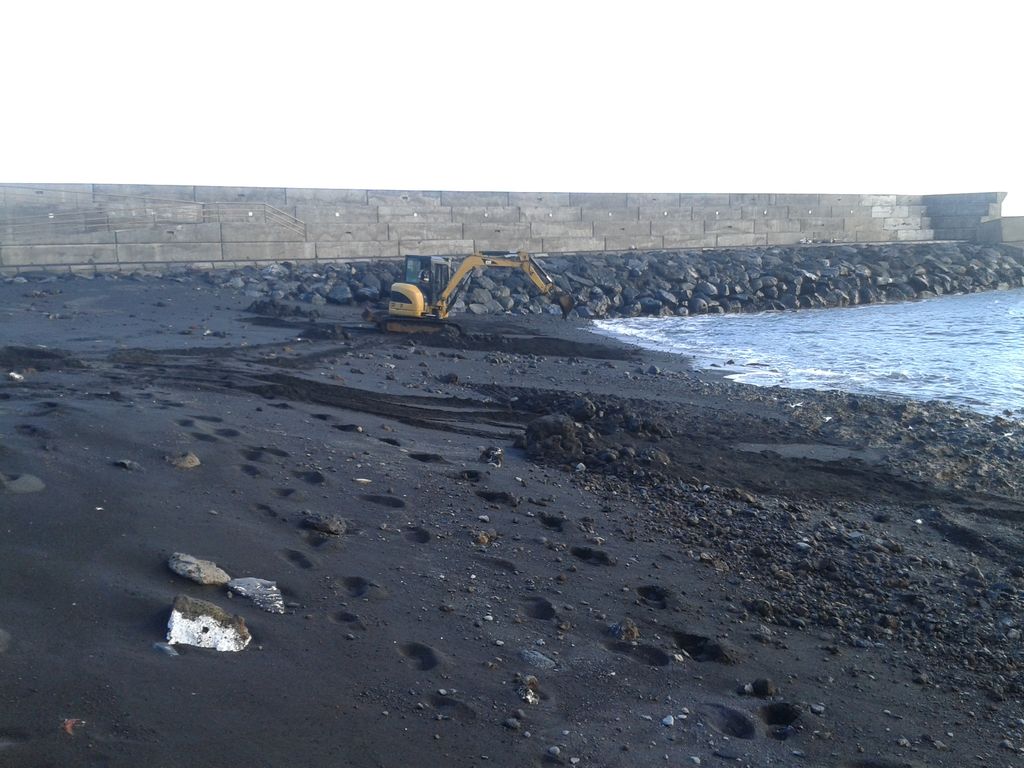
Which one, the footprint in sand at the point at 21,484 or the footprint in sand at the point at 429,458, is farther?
the footprint in sand at the point at 429,458

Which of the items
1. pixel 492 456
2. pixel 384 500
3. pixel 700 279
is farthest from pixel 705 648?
pixel 700 279

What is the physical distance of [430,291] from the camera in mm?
18641

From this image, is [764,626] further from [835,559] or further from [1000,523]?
[1000,523]

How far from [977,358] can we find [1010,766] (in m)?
16.1

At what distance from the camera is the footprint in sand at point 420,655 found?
4398 millimetres

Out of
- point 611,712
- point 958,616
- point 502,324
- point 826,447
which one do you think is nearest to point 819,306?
point 502,324

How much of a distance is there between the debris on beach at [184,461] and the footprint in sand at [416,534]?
1779 mm

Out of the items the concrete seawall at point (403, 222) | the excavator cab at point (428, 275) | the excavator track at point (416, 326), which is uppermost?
the concrete seawall at point (403, 222)

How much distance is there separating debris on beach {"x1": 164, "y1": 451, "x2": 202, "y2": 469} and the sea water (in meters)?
10.6

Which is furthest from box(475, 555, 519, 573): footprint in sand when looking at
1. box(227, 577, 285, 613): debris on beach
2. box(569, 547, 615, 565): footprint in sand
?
box(227, 577, 285, 613): debris on beach

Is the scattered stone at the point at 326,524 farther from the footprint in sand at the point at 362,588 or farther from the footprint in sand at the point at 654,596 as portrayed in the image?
the footprint in sand at the point at 654,596

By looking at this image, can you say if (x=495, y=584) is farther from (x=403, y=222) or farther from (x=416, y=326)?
(x=403, y=222)

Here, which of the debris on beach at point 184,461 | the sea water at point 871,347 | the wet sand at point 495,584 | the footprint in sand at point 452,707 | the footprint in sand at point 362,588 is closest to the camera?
the wet sand at point 495,584

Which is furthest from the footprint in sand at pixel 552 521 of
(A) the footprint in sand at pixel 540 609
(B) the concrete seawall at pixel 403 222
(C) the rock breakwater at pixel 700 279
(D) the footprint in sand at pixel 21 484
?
(B) the concrete seawall at pixel 403 222
